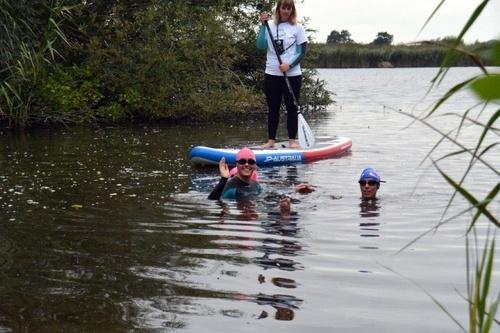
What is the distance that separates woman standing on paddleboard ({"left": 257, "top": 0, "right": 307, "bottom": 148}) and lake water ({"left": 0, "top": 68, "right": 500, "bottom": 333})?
1070mm

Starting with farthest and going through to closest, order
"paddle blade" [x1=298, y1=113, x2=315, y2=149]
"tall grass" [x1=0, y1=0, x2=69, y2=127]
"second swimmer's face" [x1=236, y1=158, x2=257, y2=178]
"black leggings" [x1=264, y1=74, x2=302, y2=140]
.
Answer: "tall grass" [x1=0, y1=0, x2=69, y2=127], "paddle blade" [x1=298, y1=113, x2=315, y2=149], "black leggings" [x1=264, y1=74, x2=302, y2=140], "second swimmer's face" [x1=236, y1=158, x2=257, y2=178]

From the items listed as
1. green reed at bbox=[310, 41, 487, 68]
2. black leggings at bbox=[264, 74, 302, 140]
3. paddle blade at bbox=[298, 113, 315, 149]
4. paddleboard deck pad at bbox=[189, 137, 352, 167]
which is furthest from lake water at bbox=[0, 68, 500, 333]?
green reed at bbox=[310, 41, 487, 68]

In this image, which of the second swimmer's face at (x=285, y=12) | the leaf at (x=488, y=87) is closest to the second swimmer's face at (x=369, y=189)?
the second swimmer's face at (x=285, y=12)

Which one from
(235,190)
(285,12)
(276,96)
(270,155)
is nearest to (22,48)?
(276,96)

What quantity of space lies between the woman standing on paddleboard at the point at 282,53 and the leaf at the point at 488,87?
9.90 metres

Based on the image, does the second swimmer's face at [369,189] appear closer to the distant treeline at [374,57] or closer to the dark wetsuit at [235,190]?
the dark wetsuit at [235,190]

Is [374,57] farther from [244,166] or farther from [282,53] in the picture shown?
[244,166]

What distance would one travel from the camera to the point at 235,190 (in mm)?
8047

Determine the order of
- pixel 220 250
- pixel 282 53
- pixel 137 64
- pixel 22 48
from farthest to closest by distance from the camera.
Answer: pixel 137 64
pixel 22 48
pixel 282 53
pixel 220 250

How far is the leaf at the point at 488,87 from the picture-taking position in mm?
1146

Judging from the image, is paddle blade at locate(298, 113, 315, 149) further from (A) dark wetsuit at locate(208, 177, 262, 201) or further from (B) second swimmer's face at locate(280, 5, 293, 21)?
(A) dark wetsuit at locate(208, 177, 262, 201)

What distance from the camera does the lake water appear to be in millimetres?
4020

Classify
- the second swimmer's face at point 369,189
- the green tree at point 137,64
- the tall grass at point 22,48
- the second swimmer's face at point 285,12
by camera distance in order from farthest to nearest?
1. the green tree at point 137,64
2. the tall grass at point 22,48
3. the second swimmer's face at point 285,12
4. the second swimmer's face at point 369,189

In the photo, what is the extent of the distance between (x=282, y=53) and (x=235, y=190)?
3.70 metres
